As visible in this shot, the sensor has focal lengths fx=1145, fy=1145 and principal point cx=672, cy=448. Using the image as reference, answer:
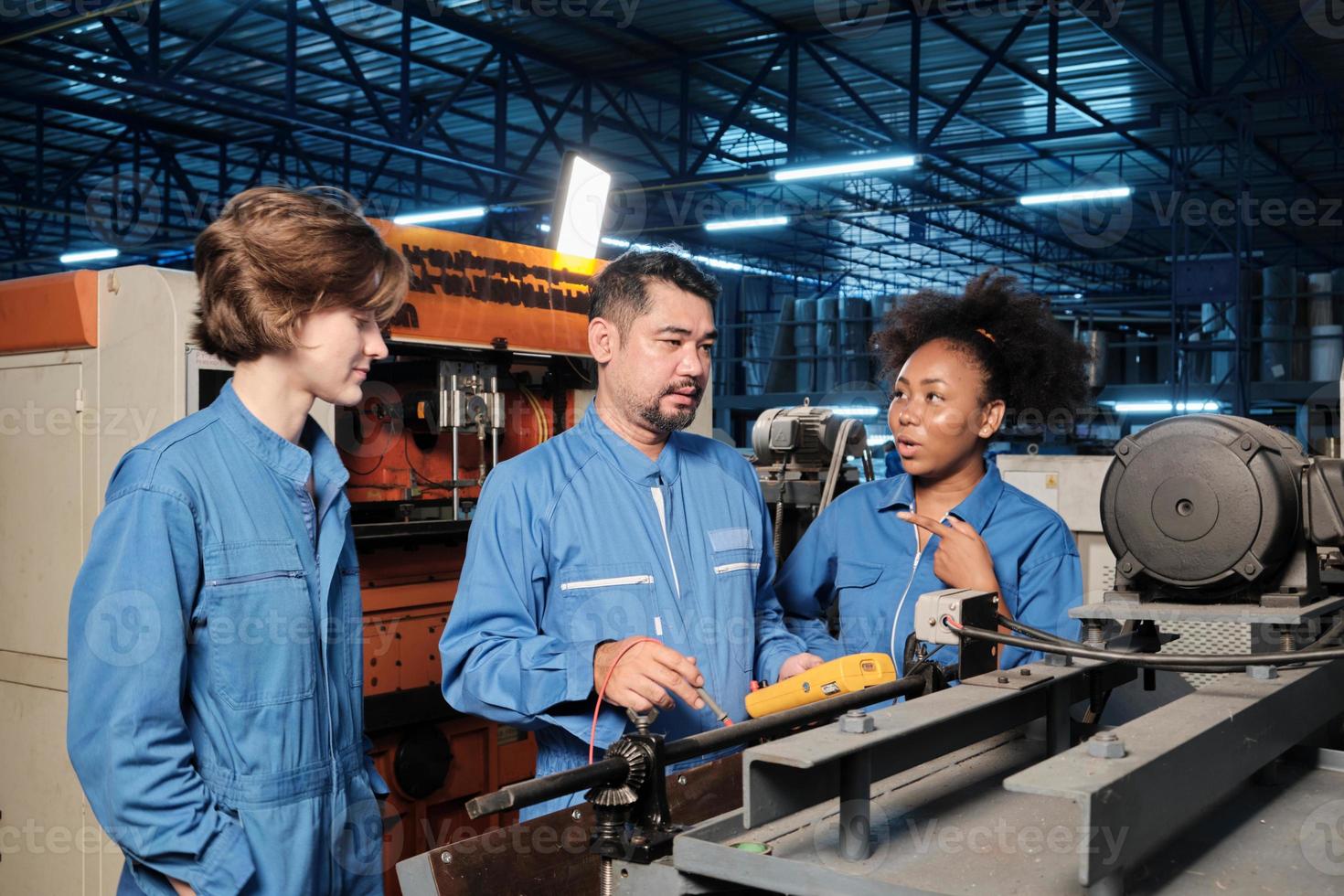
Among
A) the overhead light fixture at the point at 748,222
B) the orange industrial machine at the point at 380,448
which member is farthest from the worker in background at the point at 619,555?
the overhead light fixture at the point at 748,222

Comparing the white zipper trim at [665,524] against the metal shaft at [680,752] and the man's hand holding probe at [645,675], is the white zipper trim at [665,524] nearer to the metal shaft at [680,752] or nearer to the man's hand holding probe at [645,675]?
the man's hand holding probe at [645,675]

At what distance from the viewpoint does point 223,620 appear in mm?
1250

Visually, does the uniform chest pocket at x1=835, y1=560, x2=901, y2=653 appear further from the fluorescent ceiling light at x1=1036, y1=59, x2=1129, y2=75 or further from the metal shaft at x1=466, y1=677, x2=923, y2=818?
the fluorescent ceiling light at x1=1036, y1=59, x2=1129, y2=75

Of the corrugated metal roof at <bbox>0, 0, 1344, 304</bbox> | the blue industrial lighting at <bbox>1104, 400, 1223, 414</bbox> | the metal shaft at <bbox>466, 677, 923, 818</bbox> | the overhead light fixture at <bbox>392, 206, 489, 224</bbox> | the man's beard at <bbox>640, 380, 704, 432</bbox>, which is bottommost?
the metal shaft at <bbox>466, 677, 923, 818</bbox>

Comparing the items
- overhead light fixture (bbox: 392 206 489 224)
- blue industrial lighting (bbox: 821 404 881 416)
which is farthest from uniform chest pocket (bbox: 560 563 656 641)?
blue industrial lighting (bbox: 821 404 881 416)

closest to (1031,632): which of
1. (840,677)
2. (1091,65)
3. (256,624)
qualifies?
(840,677)

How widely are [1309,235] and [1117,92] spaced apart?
6.75 m

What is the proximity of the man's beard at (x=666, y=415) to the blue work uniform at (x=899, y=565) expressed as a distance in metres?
0.36

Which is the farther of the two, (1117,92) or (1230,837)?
(1117,92)

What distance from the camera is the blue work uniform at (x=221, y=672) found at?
1.17 m

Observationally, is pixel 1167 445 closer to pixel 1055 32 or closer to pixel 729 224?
pixel 1055 32

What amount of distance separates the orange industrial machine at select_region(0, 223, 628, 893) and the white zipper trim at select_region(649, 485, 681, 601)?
1034 mm

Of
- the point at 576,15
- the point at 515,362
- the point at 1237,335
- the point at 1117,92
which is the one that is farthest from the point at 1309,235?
the point at 515,362

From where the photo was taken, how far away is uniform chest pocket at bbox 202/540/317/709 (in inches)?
49.2
